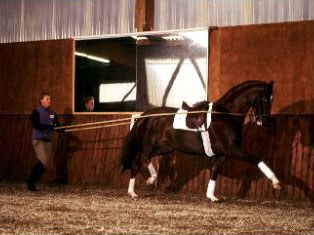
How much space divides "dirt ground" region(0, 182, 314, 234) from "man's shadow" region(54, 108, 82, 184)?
1.84 metres

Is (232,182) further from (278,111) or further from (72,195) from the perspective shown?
(72,195)

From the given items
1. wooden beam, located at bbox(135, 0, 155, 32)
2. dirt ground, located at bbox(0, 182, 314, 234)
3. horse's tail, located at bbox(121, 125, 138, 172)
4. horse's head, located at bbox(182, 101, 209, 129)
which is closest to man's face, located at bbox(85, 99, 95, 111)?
wooden beam, located at bbox(135, 0, 155, 32)

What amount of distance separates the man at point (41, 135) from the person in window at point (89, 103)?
1601 millimetres

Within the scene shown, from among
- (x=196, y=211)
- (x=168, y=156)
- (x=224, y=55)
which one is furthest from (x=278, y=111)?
(x=196, y=211)

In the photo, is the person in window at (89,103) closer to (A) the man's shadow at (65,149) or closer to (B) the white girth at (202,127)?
(A) the man's shadow at (65,149)

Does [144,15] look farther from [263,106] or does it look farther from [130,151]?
[263,106]

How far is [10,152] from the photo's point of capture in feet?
42.2

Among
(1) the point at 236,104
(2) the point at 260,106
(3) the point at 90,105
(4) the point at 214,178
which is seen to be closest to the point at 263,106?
(2) the point at 260,106

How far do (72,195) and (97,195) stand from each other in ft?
1.46

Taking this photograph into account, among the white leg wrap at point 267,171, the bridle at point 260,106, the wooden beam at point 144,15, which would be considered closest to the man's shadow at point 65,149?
the wooden beam at point 144,15

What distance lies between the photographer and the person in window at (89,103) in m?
11.9

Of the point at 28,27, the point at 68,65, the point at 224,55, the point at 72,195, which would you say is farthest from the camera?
the point at 28,27

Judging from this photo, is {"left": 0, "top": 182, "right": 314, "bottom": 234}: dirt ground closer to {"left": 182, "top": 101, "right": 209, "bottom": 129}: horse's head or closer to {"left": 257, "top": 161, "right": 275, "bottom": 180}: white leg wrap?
{"left": 257, "top": 161, "right": 275, "bottom": 180}: white leg wrap

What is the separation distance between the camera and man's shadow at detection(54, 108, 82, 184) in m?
12.0
